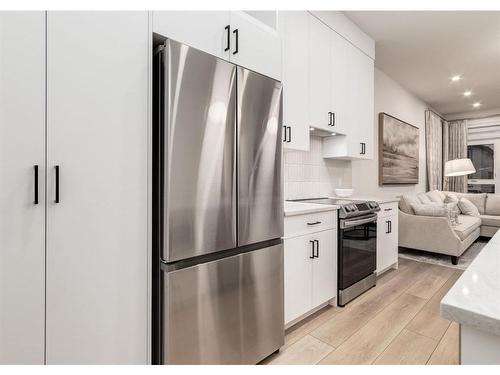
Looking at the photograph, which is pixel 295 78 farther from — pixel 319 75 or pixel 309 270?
pixel 309 270

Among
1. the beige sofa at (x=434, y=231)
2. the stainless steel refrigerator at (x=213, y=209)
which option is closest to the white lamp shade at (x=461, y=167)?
the beige sofa at (x=434, y=231)

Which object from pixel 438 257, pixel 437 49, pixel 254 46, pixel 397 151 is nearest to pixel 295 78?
pixel 254 46

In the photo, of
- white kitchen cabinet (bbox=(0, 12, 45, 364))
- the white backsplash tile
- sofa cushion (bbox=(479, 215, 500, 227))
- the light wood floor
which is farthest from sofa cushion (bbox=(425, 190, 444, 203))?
white kitchen cabinet (bbox=(0, 12, 45, 364))

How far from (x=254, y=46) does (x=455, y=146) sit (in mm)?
6861

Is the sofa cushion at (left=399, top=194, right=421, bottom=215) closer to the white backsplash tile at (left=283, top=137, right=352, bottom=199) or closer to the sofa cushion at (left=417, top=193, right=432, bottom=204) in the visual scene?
the sofa cushion at (left=417, top=193, right=432, bottom=204)

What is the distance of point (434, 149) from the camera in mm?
6035

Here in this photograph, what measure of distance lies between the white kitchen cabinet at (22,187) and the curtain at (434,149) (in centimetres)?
656

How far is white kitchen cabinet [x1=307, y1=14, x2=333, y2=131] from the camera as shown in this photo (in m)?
2.58

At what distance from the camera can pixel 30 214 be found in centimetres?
101

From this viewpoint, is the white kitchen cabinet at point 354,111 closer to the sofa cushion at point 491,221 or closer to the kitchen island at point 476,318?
the kitchen island at point 476,318

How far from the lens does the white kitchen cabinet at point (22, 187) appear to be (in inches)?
37.5

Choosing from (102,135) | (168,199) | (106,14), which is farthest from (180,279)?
(106,14)
